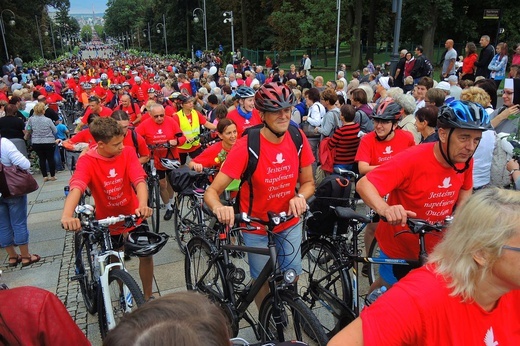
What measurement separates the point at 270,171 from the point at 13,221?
4253 millimetres

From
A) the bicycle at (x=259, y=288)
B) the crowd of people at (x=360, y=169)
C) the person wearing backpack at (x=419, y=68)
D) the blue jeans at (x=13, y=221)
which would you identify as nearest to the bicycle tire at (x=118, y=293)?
the crowd of people at (x=360, y=169)

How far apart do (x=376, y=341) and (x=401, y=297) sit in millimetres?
203

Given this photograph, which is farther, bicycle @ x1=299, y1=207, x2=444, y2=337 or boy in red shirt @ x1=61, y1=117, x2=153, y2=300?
boy in red shirt @ x1=61, y1=117, x2=153, y2=300

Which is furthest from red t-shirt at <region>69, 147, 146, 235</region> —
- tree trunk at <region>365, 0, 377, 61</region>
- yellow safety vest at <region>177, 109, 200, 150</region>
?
tree trunk at <region>365, 0, 377, 61</region>

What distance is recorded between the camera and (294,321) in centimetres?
296

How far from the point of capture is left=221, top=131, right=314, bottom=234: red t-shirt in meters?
3.24

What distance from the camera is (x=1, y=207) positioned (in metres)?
5.62

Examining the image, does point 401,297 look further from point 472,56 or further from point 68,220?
point 472,56

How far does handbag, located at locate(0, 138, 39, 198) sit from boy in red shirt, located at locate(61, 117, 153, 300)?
6.13 feet

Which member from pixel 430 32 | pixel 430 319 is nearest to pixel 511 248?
pixel 430 319

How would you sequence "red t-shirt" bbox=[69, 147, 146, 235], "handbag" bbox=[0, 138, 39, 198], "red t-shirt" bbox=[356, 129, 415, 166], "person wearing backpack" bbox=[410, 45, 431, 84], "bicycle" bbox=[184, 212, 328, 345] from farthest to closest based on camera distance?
"person wearing backpack" bbox=[410, 45, 431, 84] → "handbag" bbox=[0, 138, 39, 198] → "red t-shirt" bbox=[356, 129, 415, 166] → "red t-shirt" bbox=[69, 147, 146, 235] → "bicycle" bbox=[184, 212, 328, 345]

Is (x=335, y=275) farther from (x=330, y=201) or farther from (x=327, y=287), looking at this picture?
(x=330, y=201)

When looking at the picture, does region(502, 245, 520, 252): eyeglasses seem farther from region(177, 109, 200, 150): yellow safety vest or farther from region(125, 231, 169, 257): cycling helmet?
region(177, 109, 200, 150): yellow safety vest

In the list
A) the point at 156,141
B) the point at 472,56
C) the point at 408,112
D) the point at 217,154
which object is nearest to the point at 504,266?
the point at 217,154
